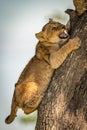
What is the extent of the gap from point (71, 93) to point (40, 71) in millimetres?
500

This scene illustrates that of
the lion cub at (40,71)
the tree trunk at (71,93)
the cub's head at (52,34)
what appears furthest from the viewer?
the cub's head at (52,34)

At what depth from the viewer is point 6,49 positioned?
4.99 metres

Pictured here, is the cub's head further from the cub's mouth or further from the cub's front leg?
the cub's front leg

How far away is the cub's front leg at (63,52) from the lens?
2803 millimetres

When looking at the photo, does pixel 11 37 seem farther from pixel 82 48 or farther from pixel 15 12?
pixel 82 48

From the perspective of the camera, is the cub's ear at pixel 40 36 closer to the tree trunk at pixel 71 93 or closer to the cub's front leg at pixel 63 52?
the cub's front leg at pixel 63 52

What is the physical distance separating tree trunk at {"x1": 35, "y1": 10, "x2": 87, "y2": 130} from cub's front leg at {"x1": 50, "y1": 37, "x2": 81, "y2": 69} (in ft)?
0.12

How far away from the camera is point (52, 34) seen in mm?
3275

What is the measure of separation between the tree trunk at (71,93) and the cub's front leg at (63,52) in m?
0.04

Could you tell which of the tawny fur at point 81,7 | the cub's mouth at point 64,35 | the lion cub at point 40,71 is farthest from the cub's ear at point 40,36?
the tawny fur at point 81,7

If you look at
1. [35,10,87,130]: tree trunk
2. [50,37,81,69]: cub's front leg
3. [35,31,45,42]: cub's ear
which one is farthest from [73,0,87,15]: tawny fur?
[35,31,45,42]: cub's ear

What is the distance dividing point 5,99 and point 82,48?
7.66 feet

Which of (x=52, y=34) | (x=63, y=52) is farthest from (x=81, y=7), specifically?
(x=52, y=34)

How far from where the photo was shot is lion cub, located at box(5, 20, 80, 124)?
312cm
